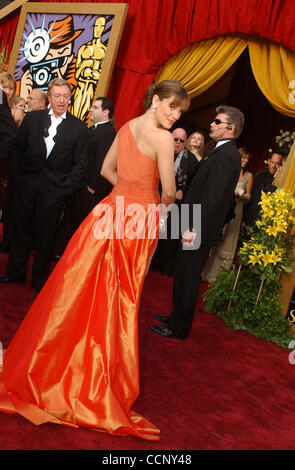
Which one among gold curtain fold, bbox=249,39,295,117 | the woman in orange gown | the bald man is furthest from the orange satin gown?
gold curtain fold, bbox=249,39,295,117

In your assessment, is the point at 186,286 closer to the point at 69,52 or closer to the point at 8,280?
the point at 8,280

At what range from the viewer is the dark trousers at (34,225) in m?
3.97

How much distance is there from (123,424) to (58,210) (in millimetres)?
2087

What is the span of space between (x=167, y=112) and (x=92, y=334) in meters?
1.16

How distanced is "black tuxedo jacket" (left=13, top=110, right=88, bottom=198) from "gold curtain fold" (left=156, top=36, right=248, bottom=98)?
2.57 m

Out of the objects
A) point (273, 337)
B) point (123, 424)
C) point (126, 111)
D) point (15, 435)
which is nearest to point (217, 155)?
point (273, 337)

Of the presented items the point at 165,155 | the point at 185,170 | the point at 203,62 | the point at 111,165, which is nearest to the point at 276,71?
the point at 203,62

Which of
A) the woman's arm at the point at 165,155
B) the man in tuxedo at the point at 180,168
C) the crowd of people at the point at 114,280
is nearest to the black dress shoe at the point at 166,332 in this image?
the crowd of people at the point at 114,280

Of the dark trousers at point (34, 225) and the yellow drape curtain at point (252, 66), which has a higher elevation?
the yellow drape curtain at point (252, 66)

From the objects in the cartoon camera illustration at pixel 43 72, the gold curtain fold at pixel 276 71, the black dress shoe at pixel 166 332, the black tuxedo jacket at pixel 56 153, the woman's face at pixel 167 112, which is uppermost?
the gold curtain fold at pixel 276 71

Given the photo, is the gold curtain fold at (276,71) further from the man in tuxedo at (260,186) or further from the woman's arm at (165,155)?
the woman's arm at (165,155)

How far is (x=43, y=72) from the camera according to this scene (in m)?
7.09

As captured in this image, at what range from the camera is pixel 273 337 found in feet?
13.9

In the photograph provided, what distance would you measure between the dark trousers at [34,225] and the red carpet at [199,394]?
17 centimetres
